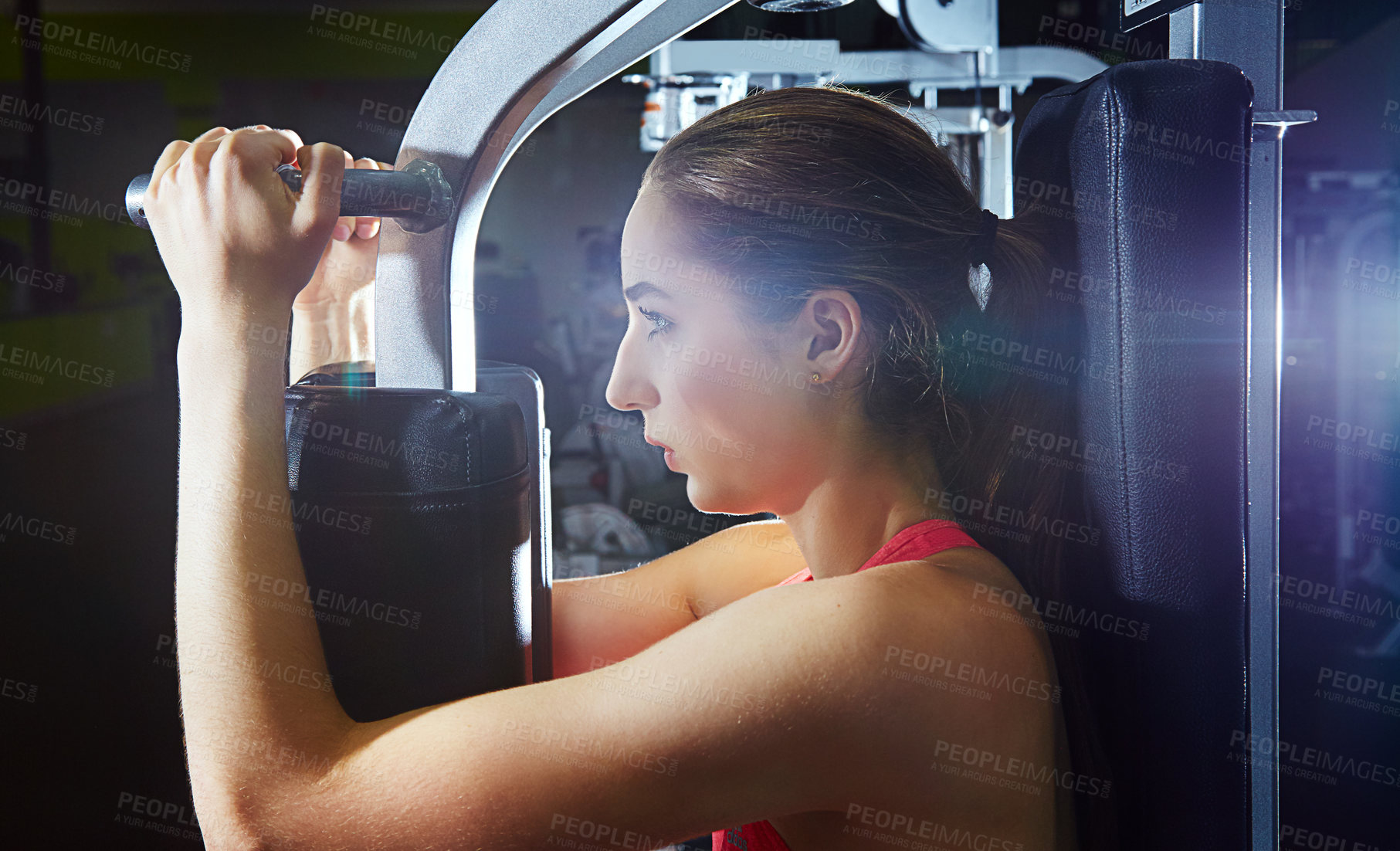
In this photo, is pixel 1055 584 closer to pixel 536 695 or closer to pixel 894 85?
pixel 536 695

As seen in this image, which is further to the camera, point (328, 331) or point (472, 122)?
point (328, 331)

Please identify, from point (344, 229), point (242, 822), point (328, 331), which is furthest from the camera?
point (328, 331)

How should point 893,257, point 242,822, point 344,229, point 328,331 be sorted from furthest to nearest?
point 328,331 → point 344,229 → point 893,257 → point 242,822

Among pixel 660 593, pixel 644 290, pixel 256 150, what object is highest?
pixel 256 150

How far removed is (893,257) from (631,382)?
0.26m

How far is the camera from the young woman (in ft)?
2.19

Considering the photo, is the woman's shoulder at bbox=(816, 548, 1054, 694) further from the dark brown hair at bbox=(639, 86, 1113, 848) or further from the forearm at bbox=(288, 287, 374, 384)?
the forearm at bbox=(288, 287, 374, 384)

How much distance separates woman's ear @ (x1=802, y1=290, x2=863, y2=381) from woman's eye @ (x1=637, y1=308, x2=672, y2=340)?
122mm

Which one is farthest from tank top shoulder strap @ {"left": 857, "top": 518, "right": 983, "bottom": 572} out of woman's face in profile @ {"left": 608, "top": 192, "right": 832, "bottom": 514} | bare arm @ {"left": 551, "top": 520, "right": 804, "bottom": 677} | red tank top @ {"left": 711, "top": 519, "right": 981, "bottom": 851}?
bare arm @ {"left": 551, "top": 520, "right": 804, "bottom": 677}

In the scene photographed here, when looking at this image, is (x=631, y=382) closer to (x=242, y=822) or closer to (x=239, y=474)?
(x=239, y=474)

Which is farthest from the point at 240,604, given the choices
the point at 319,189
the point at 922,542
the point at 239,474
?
the point at 922,542

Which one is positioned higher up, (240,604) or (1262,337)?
(1262,337)

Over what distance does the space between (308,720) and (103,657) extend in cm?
319

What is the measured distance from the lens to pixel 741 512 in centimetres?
92
